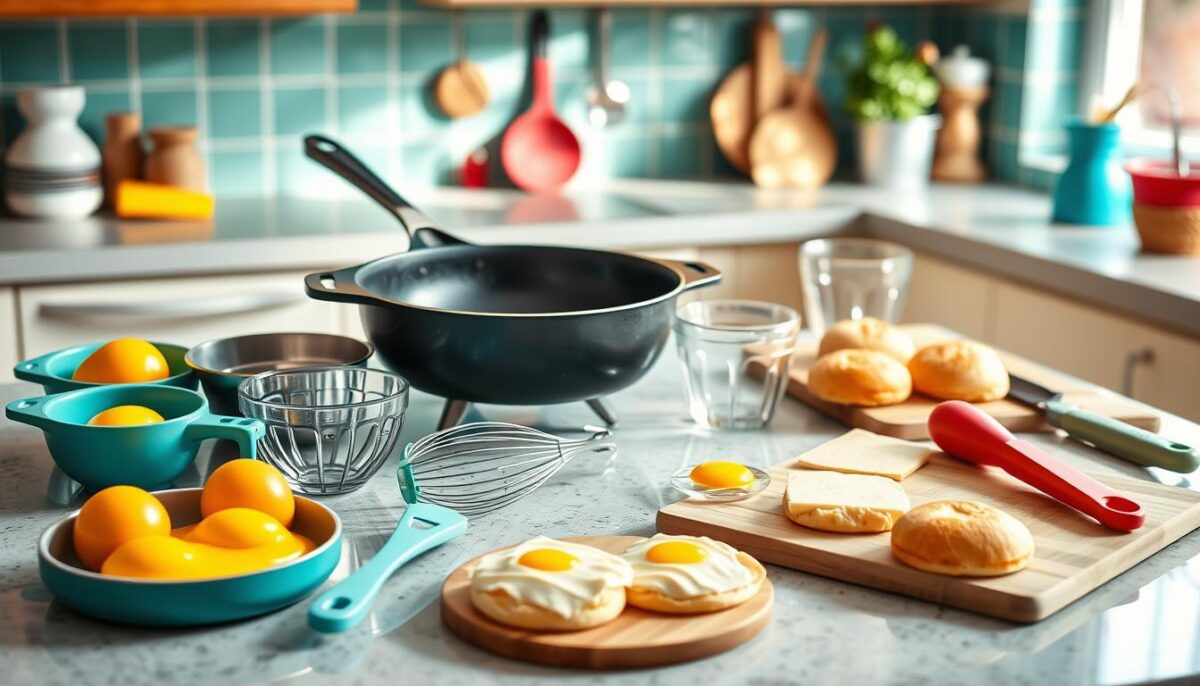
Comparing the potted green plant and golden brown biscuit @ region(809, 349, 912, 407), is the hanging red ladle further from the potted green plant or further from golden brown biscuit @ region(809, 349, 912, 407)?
golden brown biscuit @ region(809, 349, 912, 407)

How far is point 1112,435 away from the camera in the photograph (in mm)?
1225

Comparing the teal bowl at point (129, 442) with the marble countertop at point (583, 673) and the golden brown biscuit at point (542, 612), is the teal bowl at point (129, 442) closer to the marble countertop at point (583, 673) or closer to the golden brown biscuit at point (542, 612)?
the marble countertop at point (583, 673)

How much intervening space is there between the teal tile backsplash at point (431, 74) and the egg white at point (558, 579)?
2189mm

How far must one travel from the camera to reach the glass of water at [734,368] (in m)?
1.28

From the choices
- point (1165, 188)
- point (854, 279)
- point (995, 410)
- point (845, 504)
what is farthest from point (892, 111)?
point (845, 504)

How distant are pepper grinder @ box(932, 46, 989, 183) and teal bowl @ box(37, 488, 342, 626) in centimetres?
253

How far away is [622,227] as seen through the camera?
8.39 feet

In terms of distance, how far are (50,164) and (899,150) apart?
6.05ft

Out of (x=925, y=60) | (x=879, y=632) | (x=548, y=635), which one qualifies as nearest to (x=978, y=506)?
(x=879, y=632)

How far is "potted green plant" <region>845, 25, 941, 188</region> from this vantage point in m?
2.97

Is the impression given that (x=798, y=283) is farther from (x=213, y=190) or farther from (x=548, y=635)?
(x=548, y=635)

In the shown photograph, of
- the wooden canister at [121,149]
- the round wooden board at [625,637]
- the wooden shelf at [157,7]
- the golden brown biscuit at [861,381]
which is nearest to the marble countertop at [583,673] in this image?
the round wooden board at [625,637]

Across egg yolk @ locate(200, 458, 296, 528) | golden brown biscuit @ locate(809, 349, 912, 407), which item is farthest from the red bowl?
egg yolk @ locate(200, 458, 296, 528)

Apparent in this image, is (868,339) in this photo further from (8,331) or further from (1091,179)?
(8,331)
